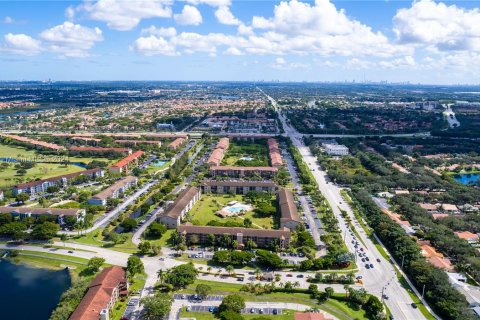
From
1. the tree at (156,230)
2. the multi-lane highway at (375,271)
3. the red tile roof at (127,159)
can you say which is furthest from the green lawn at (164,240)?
the red tile roof at (127,159)

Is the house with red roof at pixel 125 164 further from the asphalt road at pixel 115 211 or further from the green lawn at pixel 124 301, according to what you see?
the green lawn at pixel 124 301

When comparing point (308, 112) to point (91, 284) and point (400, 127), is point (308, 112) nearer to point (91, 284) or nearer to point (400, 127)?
point (400, 127)

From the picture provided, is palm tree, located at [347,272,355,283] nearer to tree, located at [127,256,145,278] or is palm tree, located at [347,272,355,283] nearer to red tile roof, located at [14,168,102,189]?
tree, located at [127,256,145,278]

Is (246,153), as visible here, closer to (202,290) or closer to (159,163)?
(159,163)

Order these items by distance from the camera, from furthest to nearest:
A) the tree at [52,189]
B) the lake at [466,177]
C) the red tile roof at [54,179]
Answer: the lake at [466,177]
the tree at [52,189]
the red tile roof at [54,179]

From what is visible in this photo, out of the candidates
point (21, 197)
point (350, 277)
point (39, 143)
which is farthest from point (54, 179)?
point (350, 277)

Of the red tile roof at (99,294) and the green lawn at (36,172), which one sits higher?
the green lawn at (36,172)

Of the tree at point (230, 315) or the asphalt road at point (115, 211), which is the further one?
the asphalt road at point (115, 211)
